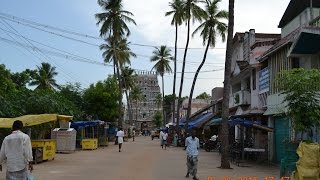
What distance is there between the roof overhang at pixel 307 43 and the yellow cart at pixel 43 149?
12.6 m

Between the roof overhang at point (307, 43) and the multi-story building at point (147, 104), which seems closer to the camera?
the roof overhang at point (307, 43)

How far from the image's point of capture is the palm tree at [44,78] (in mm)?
74125

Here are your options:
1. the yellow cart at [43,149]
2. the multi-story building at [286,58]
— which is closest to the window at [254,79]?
the multi-story building at [286,58]

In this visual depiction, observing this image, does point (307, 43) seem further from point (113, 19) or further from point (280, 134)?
point (113, 19)

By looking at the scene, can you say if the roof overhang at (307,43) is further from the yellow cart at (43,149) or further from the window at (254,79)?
the yellow cart at (43,149)

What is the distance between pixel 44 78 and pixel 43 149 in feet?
174

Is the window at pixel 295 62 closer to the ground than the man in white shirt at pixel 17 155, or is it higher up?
higher up

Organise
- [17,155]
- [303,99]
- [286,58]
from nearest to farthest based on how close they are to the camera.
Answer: [17,155], [303,99], [286,58]

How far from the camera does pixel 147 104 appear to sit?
153500 mm

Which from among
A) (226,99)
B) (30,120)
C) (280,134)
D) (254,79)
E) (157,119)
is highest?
(157,119)

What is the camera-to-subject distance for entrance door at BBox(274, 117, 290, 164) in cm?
2404

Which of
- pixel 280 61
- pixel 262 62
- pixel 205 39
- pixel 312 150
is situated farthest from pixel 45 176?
pixel 205 39

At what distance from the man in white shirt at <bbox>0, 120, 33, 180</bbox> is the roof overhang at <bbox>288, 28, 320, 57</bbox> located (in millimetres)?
11885

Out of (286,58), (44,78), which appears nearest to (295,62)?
(286,58)
